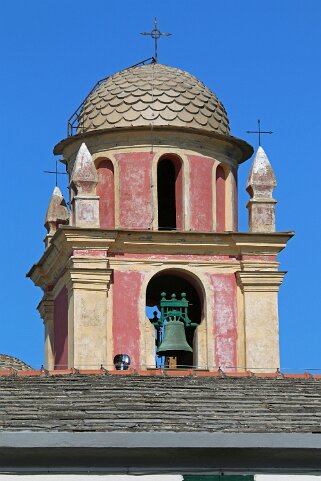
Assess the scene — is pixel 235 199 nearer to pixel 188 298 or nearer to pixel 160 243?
pixel 188 298

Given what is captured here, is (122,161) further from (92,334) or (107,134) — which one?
(92,334)

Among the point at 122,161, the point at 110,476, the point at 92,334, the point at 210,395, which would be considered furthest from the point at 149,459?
the point at 122,161

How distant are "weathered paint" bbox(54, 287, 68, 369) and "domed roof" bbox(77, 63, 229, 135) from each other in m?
3.30

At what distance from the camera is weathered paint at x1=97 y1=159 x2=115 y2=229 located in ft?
130

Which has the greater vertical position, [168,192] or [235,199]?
[168,192]

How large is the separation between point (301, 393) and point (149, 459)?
3829 mm

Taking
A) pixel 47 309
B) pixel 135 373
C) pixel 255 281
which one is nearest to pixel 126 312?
pixel 255 281

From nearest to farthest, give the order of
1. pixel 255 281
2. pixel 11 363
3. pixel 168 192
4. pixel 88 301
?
1. pixel 88 301
2. pixel 255 281
3. pixel 168 192
4. pixel 11 363

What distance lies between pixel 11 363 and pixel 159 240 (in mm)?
11952

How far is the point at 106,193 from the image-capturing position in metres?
39.9

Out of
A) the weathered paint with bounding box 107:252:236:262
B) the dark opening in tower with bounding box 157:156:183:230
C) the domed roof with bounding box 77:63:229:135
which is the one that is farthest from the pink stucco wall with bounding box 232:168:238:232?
the weathered paint with bounding box 107:252:236:262

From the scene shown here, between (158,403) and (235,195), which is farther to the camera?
(235,195)

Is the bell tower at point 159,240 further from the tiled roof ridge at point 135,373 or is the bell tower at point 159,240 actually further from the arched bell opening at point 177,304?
the tiled roof ridge at point 135,373

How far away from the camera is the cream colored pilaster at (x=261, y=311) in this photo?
127ft
